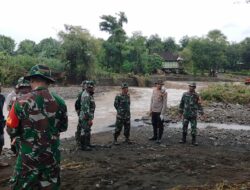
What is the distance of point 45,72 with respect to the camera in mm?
4562

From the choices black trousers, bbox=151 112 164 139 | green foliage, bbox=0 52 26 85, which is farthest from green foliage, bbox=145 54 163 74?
black trousers, bbox=151 112 164 139

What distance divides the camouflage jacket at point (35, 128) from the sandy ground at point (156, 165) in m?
2.84

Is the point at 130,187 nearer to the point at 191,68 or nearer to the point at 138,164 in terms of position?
the point at 138,164

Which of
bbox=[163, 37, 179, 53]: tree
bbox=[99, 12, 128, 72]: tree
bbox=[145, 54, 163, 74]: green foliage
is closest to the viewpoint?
bbox=[99, 12, 128, 72]: tree

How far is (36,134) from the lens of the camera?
4.52m

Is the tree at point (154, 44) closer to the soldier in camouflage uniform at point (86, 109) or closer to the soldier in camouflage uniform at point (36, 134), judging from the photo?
the soldier in camouflage uniform at point (86, 109)

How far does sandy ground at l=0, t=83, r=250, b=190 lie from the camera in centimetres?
748

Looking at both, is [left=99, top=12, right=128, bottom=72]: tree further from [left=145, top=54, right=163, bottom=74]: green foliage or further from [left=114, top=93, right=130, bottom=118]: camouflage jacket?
[left=114, top=93, right=130, bottom=118]: camouflage jacket

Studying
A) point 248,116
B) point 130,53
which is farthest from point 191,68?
point 248,116

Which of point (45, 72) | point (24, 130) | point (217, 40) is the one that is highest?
point (217, 40)

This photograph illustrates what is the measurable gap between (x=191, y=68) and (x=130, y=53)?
74.6 ft

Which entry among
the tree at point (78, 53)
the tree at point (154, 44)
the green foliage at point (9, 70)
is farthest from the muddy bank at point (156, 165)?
the tree at point (154, 44)

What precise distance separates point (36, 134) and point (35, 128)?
0.07 m

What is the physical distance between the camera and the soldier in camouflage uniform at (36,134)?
176 inches
